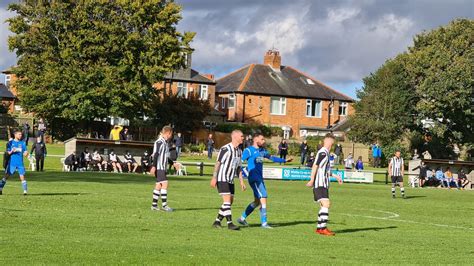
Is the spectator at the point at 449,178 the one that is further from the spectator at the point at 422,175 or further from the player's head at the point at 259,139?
the player's head at the point at 259,139

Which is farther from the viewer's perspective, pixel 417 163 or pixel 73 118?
pixel 73 118

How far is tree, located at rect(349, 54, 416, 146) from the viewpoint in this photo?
79.4 m

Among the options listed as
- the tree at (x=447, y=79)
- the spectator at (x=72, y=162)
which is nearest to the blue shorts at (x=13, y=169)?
the spectator at (x=72, y=162)

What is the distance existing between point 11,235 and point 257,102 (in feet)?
279

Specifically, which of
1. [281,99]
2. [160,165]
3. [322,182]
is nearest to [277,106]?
[281,99]

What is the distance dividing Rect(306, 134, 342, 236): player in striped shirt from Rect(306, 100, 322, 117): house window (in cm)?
8436

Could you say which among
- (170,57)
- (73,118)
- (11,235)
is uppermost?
(170,57)

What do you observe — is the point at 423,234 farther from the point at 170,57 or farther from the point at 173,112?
the point at 173,112

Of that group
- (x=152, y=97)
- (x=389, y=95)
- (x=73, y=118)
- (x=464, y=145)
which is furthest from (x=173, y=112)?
(x=464, y=145)

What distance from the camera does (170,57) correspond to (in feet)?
242

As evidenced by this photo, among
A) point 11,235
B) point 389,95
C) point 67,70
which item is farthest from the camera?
point 389,95

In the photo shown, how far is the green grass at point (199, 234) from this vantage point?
14.1 m

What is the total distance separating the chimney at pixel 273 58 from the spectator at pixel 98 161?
57603mm

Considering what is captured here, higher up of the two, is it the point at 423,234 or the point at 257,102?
the point at 257,102
